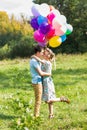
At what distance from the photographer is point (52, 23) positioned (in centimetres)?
895

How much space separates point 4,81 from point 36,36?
863cm

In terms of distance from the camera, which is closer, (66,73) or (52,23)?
(52,23)

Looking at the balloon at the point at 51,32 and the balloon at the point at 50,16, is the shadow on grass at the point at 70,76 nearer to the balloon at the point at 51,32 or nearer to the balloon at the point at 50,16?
the balloon at the point at 51,32

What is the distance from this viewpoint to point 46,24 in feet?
28.8

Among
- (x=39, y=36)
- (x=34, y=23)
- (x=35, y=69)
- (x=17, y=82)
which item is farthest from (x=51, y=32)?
(x=17, y=82)

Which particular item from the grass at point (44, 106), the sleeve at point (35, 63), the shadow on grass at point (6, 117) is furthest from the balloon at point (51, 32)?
the shadow on grass at point (6, 117)

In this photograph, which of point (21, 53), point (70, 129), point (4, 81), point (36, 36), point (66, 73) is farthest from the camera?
point (21, 53)

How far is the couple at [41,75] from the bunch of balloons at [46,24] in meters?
0.27

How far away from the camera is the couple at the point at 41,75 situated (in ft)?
29.0

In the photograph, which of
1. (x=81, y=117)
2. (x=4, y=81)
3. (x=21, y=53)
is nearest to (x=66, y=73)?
(x=4, y=81)

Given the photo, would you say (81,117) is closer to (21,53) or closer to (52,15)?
(52,15)

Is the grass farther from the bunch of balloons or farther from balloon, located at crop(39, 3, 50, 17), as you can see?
balloon, located at crop(39, 3, 50, 17)

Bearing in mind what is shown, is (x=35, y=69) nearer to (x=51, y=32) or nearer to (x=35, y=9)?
(x=51, y=32)

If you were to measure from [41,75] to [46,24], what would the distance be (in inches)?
43.8
